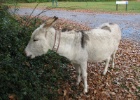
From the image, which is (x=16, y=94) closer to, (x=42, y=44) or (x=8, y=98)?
(x=8, y=98)

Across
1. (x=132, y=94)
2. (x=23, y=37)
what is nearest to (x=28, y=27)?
(x=23, y=37)

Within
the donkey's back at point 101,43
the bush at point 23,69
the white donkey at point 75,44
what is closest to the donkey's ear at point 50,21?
the white donkey at point 75,44

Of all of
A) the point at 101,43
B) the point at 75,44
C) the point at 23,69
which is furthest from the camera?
the point at 101,43

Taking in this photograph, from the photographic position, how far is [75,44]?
7250 mm

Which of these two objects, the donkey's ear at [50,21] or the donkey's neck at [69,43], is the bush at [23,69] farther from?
the donkey's ear at [50,21]

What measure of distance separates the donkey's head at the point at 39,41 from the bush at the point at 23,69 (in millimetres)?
251

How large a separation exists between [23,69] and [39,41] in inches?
26.2

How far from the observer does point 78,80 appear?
8227mm

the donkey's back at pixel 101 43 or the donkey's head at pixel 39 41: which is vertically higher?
the donkey's head at pixel 39 41

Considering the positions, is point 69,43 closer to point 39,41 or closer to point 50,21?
point 39,41

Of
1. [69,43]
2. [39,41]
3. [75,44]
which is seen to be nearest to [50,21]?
[39,41]

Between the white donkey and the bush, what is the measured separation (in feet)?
1.24

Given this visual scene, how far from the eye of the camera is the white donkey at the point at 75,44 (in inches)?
264

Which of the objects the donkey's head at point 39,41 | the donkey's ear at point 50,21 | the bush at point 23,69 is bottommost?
the bush at point 23,69
